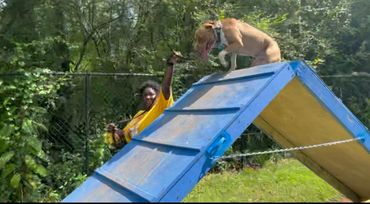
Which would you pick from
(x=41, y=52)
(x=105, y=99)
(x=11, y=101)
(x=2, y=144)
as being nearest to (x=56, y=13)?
(x=41, y=52)

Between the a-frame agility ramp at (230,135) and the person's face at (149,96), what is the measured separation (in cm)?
39

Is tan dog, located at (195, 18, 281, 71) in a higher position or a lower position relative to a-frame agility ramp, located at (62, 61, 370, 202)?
higher

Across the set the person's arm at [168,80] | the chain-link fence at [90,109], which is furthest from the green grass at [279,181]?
the person's arm at [168,80]

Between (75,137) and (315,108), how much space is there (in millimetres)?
4032

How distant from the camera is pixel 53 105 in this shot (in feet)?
22.0

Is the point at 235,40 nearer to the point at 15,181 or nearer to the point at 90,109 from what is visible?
the point at 15,181

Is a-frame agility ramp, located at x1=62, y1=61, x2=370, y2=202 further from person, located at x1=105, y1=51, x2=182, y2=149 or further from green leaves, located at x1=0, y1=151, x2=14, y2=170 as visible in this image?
green leaves, located at x1=0, y1=151, x2=14, y2=170

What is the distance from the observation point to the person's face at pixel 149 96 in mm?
4797

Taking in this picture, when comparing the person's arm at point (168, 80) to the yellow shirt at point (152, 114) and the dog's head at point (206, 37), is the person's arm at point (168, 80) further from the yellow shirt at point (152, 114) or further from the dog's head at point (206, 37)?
the dog's head at point (206, 37)

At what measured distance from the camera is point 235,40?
15.0ft

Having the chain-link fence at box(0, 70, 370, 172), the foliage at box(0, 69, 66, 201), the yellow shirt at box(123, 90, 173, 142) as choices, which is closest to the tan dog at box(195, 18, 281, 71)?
the yellow shirt at box(123, 90, 173, 142)

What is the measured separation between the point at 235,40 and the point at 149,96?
3.33ft

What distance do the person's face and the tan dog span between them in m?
0.61

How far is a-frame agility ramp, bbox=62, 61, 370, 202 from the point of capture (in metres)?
3.08
